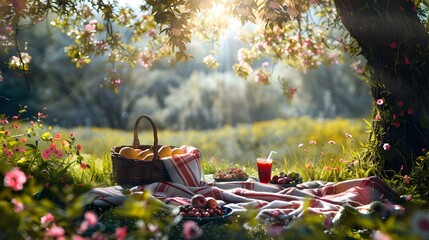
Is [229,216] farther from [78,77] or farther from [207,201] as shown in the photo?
[78,77]

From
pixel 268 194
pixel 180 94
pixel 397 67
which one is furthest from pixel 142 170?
pixel 180 94

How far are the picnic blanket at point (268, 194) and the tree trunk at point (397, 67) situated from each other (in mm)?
642

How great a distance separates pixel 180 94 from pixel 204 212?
51.0 feet

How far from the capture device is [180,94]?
18.6m

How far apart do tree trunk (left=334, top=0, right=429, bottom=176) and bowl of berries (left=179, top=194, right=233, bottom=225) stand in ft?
6.45

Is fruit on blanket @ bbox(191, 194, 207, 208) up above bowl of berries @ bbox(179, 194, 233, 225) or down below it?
above

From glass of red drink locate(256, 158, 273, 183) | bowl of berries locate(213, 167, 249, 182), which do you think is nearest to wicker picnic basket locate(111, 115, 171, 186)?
bowl of berries locate(213, 167, 249, 182)

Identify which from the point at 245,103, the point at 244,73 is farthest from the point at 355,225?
the point at 245,103

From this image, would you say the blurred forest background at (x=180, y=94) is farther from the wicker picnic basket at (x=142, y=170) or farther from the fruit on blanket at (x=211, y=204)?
the fruit on blanket at (x=211, y=204)

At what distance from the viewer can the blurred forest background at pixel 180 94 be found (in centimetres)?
1744

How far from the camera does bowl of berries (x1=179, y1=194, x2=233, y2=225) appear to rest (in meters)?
3.15

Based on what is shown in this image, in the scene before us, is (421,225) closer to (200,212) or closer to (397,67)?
(200,212)

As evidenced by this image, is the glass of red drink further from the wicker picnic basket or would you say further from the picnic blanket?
the wicker picnic basket

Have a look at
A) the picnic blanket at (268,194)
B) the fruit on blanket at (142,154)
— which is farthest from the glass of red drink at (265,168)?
the fruit on blanket at (142,154)
